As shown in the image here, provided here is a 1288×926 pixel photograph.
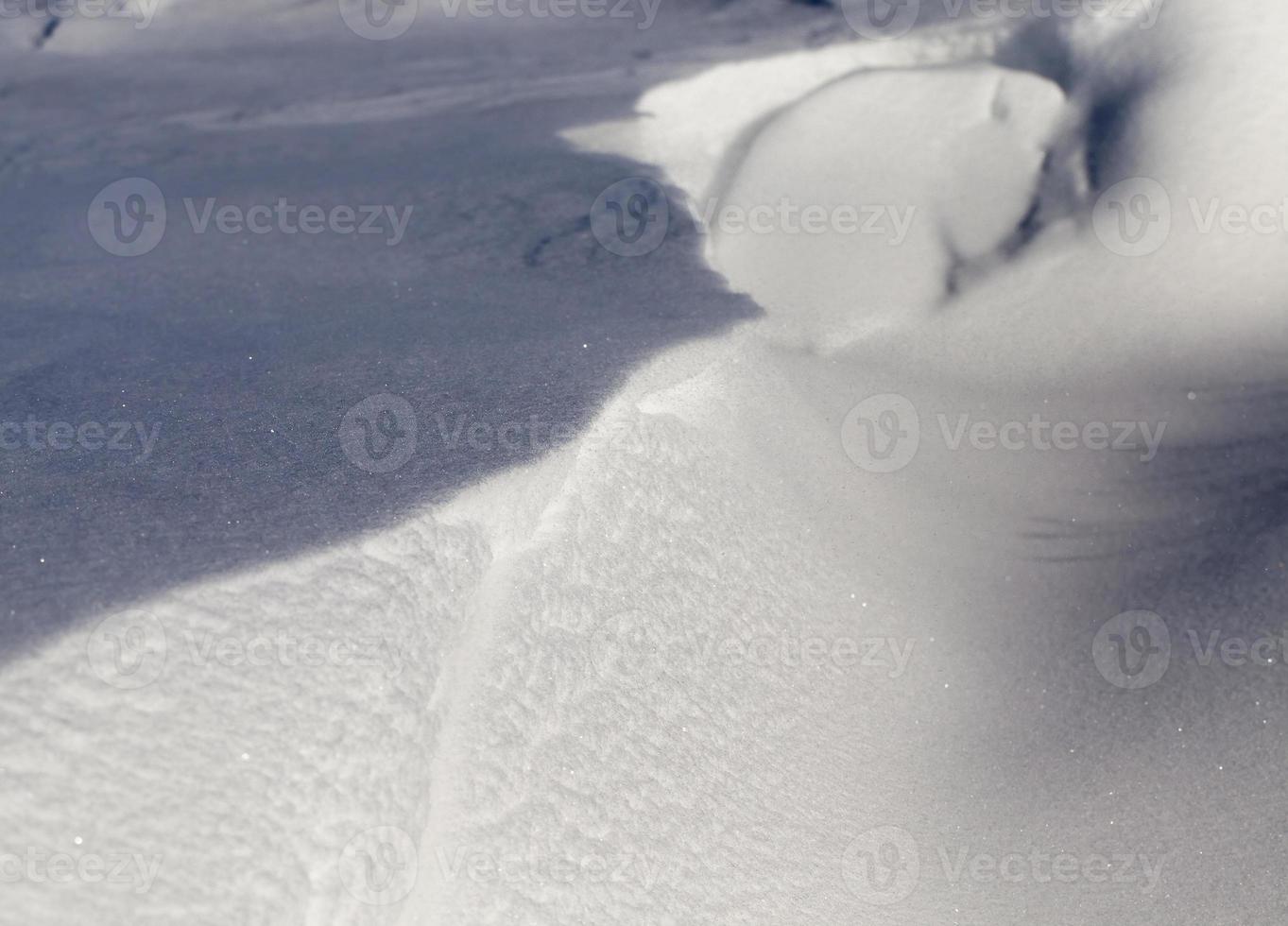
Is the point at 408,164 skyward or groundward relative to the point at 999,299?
skyward

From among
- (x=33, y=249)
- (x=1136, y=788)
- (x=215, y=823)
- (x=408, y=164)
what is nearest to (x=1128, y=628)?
(x=1136, y=788)

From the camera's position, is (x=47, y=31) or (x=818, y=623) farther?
(x=47, y=31)

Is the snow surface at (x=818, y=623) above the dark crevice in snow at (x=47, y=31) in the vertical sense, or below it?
below

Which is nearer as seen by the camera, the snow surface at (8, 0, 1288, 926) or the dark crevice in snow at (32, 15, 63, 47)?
the snow surface at (8, 0, 1288, 926)

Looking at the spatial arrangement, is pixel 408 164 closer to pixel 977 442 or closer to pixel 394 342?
pixel 394 342

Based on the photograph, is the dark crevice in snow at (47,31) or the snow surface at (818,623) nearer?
the snow surface at (818,623)

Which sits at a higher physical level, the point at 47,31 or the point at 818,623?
the point at 47,31

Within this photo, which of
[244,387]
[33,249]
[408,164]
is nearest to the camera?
[244,387]

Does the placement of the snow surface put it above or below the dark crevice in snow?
below
